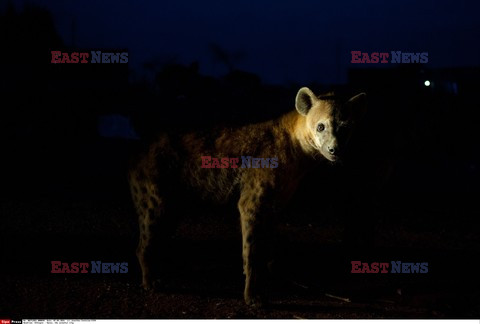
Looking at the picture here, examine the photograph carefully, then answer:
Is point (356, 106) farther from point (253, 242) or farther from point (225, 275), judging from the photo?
point (225, 275)

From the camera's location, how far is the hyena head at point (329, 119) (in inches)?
170

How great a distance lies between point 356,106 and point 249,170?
106 centimetres

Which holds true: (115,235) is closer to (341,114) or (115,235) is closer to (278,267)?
(278,267)

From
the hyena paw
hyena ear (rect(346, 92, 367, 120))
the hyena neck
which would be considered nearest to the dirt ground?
the hyena paw

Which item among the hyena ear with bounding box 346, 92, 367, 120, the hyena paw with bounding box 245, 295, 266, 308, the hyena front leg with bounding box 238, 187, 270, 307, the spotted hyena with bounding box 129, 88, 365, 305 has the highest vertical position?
the hyena ear with bounding box 346, 92, 367, 120

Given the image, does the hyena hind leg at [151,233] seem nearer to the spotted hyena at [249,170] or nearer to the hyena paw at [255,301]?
the spotted hyena at [249,170]

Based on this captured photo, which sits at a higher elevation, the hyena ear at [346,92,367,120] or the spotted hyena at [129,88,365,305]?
the hyena ear at [346,92,367,120]

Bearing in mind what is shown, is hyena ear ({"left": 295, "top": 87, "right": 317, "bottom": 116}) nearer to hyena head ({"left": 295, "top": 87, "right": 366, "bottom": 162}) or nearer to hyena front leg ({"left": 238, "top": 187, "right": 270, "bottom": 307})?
hyena head ({"left": 295, "top": 87, "right": 366, "bottom": 162})

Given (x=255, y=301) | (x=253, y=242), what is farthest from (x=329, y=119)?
(x=255, y=301)

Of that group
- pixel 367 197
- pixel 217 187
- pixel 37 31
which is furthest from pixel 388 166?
pixel 37 31

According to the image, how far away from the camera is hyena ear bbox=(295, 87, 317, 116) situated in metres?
4.59

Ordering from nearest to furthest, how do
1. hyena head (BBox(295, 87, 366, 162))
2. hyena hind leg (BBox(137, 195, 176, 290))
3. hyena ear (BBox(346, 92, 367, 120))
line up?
hyena head (BBox(295, 87, 366, 162)) → hyena ear (BBox(346, 92, 367, 120)) → hyena hind leg (BBox(137, 195, 176, 290))

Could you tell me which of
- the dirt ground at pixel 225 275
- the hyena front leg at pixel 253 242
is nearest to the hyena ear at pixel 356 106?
the hyena front leg at pixel 253 242

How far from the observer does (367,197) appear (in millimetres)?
6129
